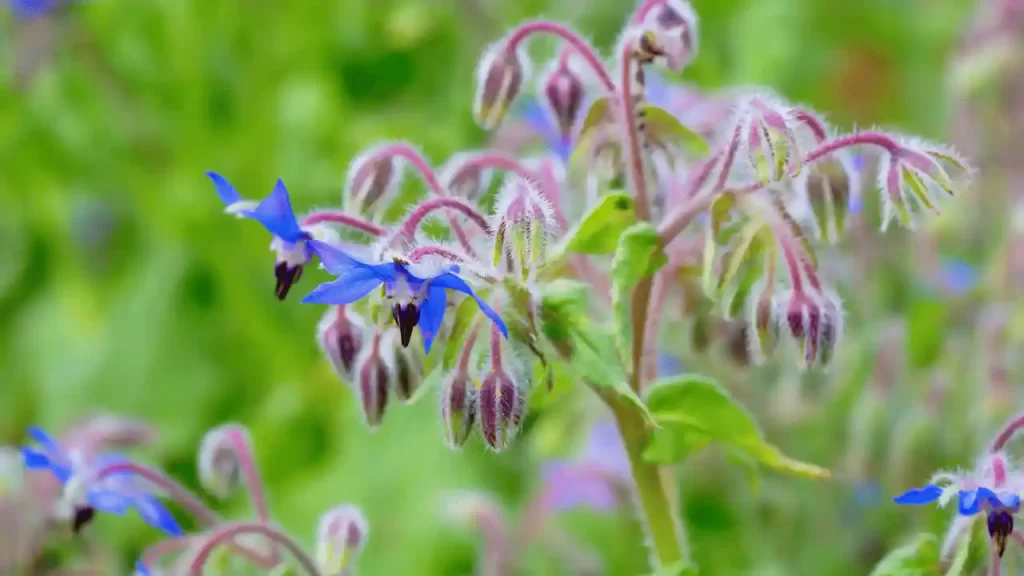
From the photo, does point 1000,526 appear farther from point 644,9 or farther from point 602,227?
point 644,9

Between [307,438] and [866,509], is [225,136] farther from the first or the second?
[866,509]

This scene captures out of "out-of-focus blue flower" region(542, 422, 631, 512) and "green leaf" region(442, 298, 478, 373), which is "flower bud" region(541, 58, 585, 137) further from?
"out-of-focus blue flower" region(542, 422, 631, 512)

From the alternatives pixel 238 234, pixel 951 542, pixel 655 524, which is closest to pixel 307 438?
pixel 238 234

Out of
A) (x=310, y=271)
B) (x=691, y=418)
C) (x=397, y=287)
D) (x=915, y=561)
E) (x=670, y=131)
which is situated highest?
(x=310, y=271)

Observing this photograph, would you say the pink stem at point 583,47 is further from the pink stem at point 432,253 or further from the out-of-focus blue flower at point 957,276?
the out-of-focus blue flower at point 957,276

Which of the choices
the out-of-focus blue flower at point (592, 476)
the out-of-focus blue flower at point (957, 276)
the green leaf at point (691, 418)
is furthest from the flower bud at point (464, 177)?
the out-of-focus blue flower at point (957, 276)

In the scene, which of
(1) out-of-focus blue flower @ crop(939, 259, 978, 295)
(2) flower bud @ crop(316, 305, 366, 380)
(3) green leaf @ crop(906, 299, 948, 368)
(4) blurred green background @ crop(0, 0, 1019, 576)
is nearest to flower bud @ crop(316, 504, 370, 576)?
(2) flower bud @ crop(316, 305, 366, 380)

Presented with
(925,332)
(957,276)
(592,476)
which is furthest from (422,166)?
(957,276)
